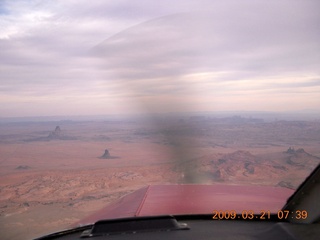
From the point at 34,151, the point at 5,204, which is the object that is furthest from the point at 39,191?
the point at 34,151

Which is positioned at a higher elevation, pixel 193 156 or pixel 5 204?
pixel 193 156

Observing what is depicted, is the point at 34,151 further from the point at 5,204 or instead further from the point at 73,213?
the point at 73,213

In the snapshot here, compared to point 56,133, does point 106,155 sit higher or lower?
lower
